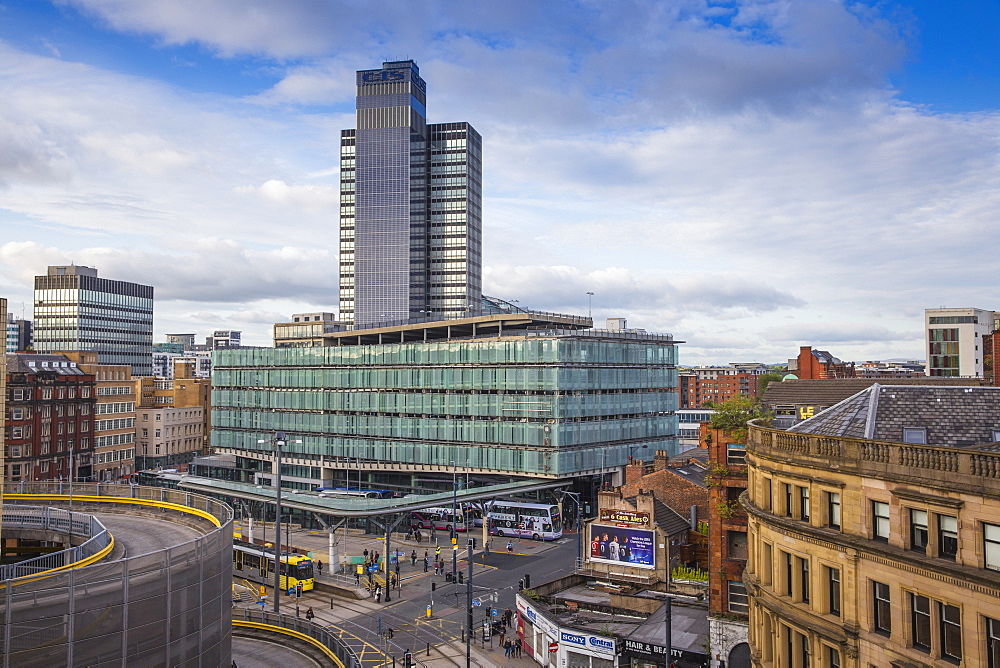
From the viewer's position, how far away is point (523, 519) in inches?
3142

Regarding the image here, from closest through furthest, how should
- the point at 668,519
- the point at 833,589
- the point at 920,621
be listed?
1. the point at 920,621
2. the point at 833,589
3. the point at 668,519

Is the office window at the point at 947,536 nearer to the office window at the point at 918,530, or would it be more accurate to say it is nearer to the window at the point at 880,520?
the office window at the point at 918,530

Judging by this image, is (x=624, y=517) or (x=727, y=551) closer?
(x=727, y=551)

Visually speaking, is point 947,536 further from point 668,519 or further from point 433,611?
point 433,611

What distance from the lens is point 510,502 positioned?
Result: 83438 mm

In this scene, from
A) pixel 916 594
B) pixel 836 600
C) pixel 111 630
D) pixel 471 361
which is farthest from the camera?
pixel 471 361

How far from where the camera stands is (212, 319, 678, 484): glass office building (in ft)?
276

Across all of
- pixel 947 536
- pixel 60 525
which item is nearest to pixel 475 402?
pixel 60 525

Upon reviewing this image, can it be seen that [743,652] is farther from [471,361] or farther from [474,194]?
[474,194]

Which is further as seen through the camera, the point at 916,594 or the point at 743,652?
the point at 743,652

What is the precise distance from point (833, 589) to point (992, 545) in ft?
24.4

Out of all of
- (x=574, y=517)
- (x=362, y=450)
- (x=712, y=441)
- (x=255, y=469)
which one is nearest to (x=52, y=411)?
(x=255, y=469)

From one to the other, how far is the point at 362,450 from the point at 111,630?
8025 cm

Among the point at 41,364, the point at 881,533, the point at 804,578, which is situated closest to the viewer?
the point at 881,533
